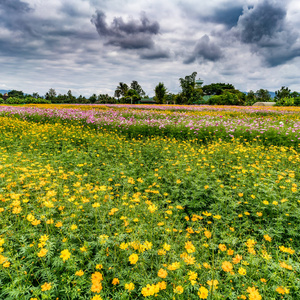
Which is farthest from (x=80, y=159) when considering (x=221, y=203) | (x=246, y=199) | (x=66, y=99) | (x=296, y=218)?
(x=66, y=99)

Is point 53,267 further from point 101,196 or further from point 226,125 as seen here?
point 226,125

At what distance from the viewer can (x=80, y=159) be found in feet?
19.2

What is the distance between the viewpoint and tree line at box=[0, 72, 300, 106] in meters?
47.2

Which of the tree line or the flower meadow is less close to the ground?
the tree line

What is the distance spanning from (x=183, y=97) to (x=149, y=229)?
5057cm

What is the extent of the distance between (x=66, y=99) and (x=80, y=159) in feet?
251

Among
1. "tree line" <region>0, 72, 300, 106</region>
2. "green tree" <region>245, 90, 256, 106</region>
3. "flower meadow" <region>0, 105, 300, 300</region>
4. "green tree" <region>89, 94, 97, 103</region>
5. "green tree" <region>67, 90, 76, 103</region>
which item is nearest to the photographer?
"flower meadow" <region>0, 105, 300, 300</region>

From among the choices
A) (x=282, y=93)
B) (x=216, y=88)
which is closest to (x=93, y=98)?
(x=216, y=88)

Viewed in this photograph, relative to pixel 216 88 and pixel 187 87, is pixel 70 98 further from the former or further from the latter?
pixel 216 88

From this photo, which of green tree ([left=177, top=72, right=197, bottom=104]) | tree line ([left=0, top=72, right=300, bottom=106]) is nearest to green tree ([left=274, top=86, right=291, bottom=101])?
tree line ([left=0, top=72, right=300, bottom=106])

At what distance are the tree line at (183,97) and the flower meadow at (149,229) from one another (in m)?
40.9

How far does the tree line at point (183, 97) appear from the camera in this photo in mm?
47156

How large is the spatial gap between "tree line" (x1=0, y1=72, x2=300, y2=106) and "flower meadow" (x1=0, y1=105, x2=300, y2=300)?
40852 mm

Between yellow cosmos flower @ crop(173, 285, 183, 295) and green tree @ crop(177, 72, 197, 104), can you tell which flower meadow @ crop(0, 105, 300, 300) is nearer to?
yellow cosmos flower @ crop(173, 285, 183, 295)
